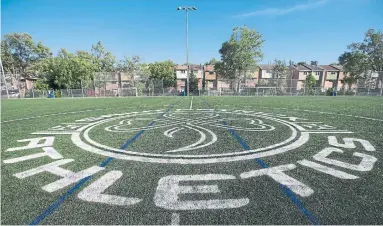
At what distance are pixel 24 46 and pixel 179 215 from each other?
196 ft

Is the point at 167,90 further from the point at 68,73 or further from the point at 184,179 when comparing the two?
the point at 184,179

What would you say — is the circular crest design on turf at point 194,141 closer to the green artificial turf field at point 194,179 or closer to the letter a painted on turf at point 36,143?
the green artificial turf field at point 194,179

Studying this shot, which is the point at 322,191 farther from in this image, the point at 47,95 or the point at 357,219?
the point at 47,95

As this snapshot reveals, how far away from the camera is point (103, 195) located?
2.31 metres

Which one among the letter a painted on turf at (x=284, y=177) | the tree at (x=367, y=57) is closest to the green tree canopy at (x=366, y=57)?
the tree at (x=367, y=57)

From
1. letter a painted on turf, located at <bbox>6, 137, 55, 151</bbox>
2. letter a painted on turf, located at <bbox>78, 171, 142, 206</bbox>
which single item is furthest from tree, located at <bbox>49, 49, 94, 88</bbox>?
letter a painted on turf, located at <bbox>78, 171, 142, 206</bbox>

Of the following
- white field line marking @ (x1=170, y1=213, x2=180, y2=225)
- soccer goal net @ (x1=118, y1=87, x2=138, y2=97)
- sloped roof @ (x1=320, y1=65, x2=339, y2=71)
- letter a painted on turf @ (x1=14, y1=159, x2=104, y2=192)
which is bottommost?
letter a painted on turf @ (x1=14, y1=159, x2=104, y2=192)

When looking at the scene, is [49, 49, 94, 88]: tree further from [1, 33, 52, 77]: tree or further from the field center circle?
the field center circle

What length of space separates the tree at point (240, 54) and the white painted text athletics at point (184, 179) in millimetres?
31303

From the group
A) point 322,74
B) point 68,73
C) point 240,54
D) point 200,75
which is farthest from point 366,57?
point 68,73

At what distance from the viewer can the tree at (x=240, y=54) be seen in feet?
112

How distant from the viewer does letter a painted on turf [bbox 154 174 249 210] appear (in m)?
2.09

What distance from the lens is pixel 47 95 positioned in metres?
34.0

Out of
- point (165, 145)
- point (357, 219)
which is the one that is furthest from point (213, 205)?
point (165, 145)
